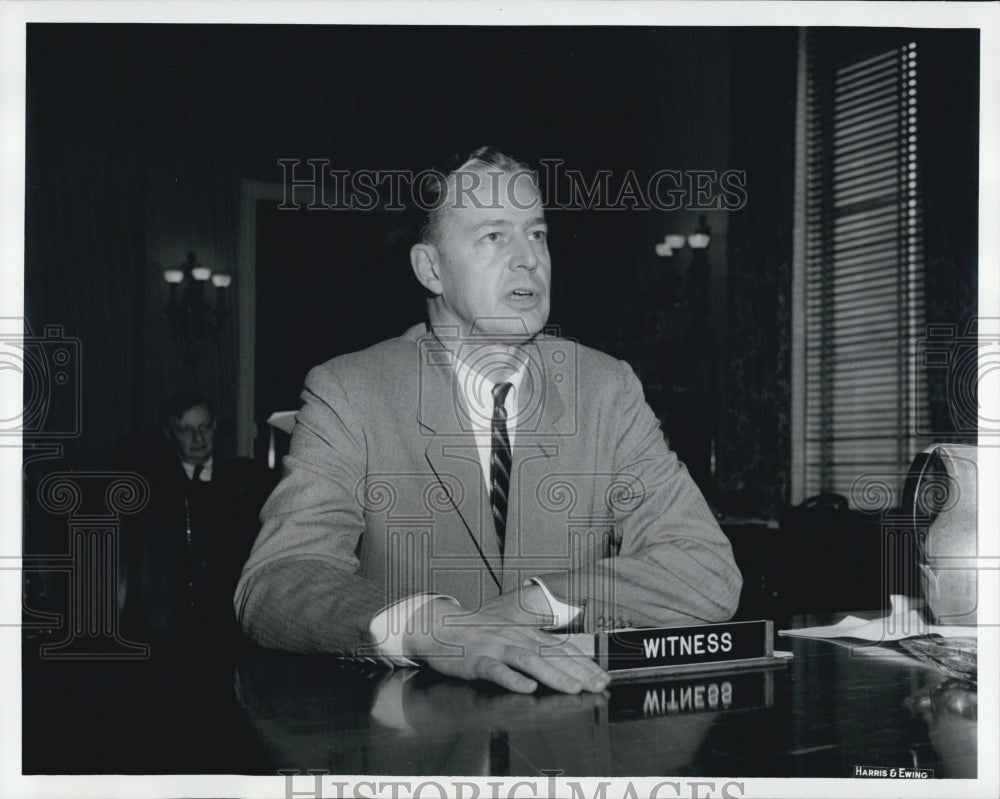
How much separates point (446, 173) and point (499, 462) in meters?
0.60

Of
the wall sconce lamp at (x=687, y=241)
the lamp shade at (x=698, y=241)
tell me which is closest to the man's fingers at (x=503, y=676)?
the wall sconce lamp at (x=687, y=241)

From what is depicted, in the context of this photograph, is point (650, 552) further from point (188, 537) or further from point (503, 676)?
point (188, 537)

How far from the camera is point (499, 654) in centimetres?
119

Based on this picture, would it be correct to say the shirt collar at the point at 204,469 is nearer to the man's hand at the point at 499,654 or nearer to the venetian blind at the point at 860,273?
the man's hand at the point at 499,654

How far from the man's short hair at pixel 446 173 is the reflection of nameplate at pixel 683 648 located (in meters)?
1.00

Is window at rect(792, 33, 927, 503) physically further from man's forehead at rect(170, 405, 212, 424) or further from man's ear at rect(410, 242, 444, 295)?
man's forehead at rect(170, 405, 212, 424)

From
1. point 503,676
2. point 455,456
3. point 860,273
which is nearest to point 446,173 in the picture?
point 455,456

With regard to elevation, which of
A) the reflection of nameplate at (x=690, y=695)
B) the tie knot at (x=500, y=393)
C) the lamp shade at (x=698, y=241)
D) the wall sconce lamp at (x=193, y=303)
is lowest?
the reflection of nameplate at (x=690, y=695)

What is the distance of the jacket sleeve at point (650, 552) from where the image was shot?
1548mm

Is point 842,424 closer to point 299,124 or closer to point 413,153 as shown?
point 413,153

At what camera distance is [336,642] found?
139 centimetres

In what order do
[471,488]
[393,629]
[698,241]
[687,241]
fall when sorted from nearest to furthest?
1. [393,629]
2. [471,488]
3. [687,241]
4. [698,241]

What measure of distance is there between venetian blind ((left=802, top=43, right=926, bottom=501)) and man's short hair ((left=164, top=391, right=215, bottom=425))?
1.58 metres

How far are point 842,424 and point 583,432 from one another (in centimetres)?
144
